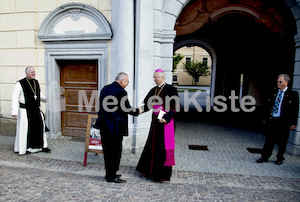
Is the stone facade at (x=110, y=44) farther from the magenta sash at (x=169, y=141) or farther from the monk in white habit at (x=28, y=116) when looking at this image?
the magenta sash at (x=169, y=141)

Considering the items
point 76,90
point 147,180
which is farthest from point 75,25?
point 147,180

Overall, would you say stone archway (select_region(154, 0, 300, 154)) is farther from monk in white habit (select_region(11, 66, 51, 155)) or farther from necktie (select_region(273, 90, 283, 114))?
monk in white habit (select_region(11, 66, 51, 155))

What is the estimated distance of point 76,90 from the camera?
669cm

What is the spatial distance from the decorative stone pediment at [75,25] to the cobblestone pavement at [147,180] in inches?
113

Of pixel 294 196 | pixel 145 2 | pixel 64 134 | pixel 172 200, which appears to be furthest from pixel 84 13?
pixel 294 196

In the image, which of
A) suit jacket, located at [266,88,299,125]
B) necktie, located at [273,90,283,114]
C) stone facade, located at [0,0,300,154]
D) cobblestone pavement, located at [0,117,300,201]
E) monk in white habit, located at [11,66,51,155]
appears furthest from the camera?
stone facade, located at [0,0,300,154]

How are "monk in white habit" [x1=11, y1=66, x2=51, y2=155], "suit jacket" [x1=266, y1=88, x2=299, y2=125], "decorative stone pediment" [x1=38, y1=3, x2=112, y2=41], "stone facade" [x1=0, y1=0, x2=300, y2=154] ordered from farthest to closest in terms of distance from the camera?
"decorative stone pediment" [x1=38, y1=3, x2=112, y2=41] < "stone facade" [x1=0, y1=0, x2=300, y2=154] < "monk in white habit" [x1=11, y1=66, x2=51, y2=155] < "suit jacket" [x1=266, y1=88, x2=299, y2=125]

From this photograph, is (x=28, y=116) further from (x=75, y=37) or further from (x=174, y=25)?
(x=174, y=25)

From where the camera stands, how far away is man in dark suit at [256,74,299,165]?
4820 millimetres

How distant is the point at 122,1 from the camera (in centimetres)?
552

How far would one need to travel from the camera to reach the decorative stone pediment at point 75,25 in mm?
5953

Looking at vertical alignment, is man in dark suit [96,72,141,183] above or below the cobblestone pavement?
above

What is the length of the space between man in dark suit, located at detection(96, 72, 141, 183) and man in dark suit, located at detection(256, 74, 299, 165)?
3146mm

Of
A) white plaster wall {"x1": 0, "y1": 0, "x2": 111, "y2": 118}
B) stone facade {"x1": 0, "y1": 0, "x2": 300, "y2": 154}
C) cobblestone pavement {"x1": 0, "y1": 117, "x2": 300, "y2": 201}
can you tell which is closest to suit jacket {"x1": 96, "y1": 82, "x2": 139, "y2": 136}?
cobblestone pavement {"x1": 0, "y1": 117, "x2": 300, "y2": 201}
